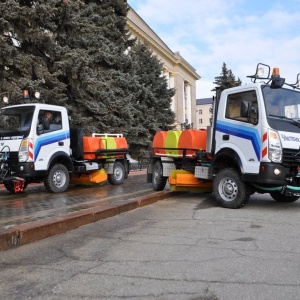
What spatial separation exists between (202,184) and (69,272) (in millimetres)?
6659

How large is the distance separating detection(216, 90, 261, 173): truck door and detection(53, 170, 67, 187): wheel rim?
16.2 ft

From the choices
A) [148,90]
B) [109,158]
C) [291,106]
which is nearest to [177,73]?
[148,90]

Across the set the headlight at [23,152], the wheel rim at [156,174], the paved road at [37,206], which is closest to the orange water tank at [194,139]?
the wheel rim at [156,174]

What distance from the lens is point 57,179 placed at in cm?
1213

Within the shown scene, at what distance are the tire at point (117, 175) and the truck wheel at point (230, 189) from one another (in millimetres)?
6125

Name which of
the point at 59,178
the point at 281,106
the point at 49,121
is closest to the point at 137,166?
the point at 59,178

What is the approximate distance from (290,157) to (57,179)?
6632 mm

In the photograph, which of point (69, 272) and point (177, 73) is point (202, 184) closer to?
point (69, 272)

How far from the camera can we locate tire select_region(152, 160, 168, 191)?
478 inches

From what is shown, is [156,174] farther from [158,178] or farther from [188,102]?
[188,102]

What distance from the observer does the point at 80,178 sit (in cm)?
1399

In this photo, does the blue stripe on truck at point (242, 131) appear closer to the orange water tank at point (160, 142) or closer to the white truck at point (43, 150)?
the orange water tank at point (160, 142)

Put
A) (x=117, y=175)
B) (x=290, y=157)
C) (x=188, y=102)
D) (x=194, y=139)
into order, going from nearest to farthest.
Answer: (x=290, y=157) → (x=194, y=139) → (x=117, y=175) → (x=188, y=102)

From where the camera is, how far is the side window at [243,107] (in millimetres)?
8656
